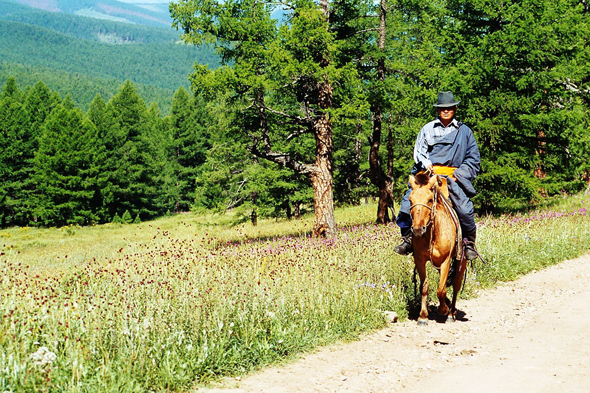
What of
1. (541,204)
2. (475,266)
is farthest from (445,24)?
(475,266)

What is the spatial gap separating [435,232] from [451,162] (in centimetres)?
120

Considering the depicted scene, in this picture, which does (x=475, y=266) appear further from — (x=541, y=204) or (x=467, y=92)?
(x=541, y=204)

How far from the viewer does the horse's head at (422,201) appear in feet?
20.1

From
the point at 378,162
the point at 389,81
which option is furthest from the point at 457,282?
the point at 378,162

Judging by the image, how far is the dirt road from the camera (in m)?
4.67

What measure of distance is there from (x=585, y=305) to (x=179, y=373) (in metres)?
6.31

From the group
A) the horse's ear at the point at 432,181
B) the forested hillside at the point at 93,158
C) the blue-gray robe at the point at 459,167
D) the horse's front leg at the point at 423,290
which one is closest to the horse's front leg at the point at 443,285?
the horse's front leg at the point at 423,290

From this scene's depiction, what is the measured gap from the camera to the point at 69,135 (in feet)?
179

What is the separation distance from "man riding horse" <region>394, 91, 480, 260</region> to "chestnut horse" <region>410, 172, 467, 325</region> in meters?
0.18

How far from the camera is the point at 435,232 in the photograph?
21.7 ft

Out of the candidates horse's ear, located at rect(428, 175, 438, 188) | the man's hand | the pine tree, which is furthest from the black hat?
the pine tree

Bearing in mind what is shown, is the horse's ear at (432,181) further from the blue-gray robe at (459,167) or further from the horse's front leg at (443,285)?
the horse's front leg at (443,285)

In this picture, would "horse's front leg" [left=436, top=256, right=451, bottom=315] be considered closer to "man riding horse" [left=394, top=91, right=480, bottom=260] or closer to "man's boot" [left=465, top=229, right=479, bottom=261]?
"man's boot" [left=465, top=229, right=479, bottom=261]

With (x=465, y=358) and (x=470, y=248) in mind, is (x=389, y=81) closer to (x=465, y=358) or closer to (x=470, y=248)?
(x=470, y=248)
